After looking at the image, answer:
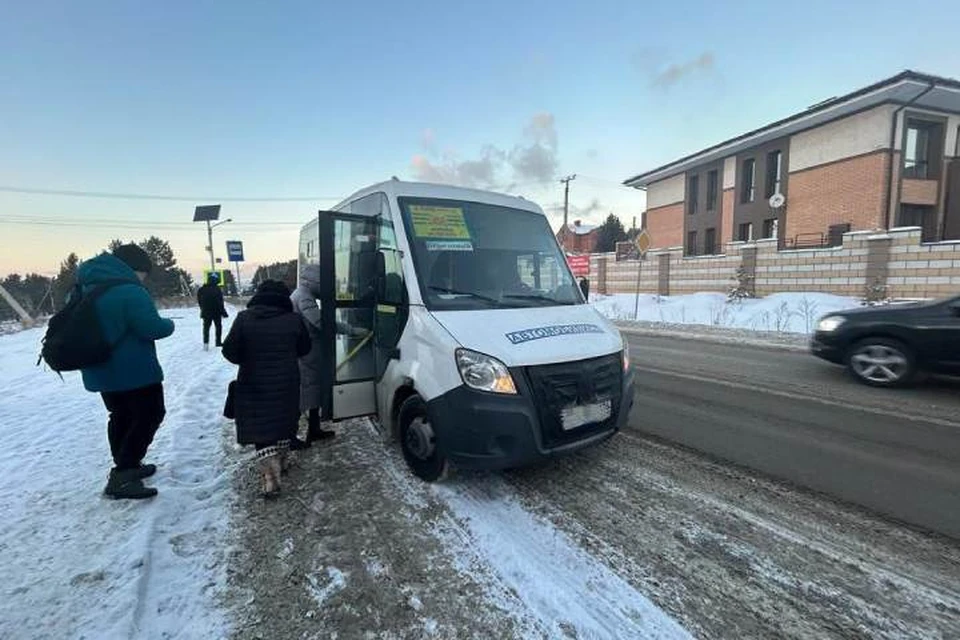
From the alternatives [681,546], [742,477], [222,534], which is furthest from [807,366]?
[222,534]

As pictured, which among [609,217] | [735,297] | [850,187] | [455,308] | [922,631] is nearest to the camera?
[922,631]

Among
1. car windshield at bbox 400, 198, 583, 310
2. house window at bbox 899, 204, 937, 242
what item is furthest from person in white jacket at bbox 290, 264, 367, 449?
house window at bbox 899, 204, 937, 242

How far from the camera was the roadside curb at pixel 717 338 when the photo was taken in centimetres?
1068

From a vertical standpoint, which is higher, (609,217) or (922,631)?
(609,217)

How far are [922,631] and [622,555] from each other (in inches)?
56.2

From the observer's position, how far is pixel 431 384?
3482mm

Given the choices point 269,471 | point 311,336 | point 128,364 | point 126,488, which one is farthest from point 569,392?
point 126,488

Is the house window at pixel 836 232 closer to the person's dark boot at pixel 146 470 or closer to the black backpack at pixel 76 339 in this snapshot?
the person's dark boot at pixel 146 470

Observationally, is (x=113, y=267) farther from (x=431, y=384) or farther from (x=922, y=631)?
(x=922, y=631)

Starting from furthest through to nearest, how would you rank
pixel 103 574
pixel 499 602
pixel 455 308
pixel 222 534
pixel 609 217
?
pixel 609 217 < pixel 455 308 < pixel 222 534 < pixel 103 574 < pixel 499 602

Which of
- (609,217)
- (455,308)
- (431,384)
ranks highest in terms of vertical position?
(609,217)

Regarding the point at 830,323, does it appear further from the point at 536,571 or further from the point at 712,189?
the point at 712,189

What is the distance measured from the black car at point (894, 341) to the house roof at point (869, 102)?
61.8 feet

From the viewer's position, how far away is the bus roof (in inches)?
168
